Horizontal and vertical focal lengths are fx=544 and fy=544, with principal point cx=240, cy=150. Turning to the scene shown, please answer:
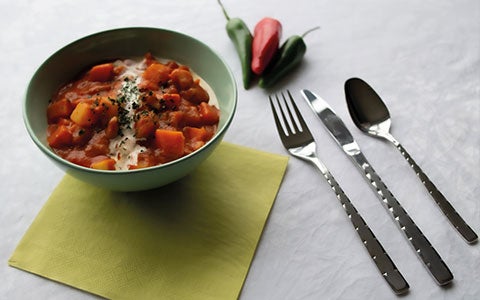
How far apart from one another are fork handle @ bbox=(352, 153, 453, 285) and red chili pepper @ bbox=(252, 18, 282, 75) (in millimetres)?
679

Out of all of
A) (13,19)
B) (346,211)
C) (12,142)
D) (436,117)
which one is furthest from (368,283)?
(13,19)

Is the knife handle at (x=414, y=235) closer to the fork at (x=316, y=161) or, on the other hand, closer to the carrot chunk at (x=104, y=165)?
the fork at (x=316, y=161)

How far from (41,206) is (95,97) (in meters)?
0.43

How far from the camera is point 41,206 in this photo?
1934 millimetres

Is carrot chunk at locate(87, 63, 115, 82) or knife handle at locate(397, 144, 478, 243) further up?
carrot chunk at locate(87, 63, 115, 82)

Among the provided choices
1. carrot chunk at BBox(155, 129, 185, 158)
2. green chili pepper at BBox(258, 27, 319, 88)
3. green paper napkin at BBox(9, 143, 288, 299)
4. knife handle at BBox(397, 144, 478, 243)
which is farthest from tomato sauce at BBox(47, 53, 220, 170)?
knife handle at BBox(397, 144, 478, 243)

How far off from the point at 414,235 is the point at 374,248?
15cm

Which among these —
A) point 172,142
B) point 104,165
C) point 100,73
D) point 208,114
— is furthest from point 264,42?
point 104,165

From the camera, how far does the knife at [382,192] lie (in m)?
1.75

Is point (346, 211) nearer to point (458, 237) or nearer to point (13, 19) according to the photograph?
point (458, 237)

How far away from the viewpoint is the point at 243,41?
8.27ft

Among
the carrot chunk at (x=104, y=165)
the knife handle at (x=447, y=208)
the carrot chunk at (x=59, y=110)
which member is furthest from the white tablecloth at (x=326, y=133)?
the carrot chunk at (x=104, y=165)

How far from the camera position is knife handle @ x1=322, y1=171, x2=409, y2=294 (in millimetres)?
1701

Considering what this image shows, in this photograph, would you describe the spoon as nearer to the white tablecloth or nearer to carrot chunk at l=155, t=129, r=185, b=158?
the white tablecloth
